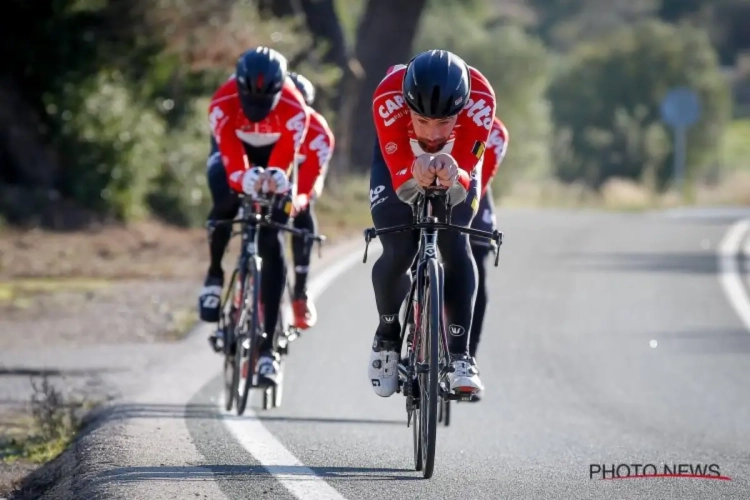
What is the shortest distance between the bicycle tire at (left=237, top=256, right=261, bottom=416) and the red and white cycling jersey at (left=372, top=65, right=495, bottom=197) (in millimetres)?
2164

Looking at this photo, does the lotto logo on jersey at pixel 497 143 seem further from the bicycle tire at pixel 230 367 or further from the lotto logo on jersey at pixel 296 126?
the bicycle tire at pixel 230 367

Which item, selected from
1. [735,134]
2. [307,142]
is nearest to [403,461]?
[307,142]

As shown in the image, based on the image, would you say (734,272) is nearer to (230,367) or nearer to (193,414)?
(230,367)

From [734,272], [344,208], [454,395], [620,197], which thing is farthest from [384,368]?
[620,197]

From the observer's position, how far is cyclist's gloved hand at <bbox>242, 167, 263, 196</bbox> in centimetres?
956

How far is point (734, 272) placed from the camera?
67.4 ft

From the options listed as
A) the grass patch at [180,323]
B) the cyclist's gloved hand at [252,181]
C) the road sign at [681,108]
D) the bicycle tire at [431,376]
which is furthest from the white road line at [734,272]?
the road sign at [681,108]

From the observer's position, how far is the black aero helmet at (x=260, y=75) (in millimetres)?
9672

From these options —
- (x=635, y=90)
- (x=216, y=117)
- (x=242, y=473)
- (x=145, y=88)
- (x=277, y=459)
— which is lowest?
(x=242, y=473)

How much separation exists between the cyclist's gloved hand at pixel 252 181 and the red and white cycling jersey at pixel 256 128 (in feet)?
0.69

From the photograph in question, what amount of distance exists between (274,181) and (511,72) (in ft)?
147

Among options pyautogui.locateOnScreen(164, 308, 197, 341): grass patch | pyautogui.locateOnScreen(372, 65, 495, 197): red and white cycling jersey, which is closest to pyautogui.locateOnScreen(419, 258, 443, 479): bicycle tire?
pyautogui.locateOnScreen(372, 65, 495, 197): red and white cycling jersey

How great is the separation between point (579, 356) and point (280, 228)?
405 centimetres

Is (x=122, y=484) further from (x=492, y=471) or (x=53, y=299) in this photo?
(x=53, y=299)
